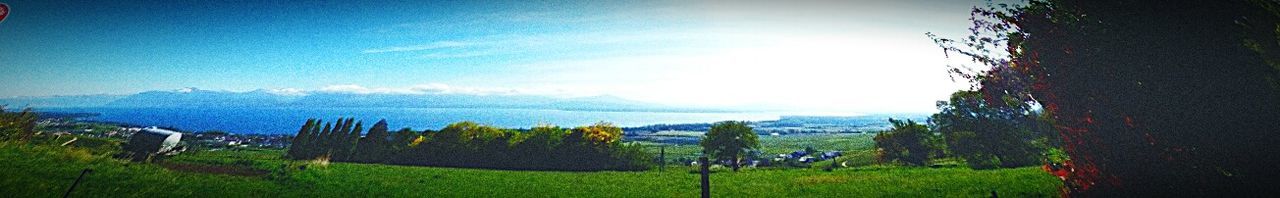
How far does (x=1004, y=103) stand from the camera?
26.7 ft

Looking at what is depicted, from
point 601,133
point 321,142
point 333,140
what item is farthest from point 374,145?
point 601,133

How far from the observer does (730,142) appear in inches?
710

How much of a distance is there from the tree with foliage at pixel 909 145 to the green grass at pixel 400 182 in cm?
947

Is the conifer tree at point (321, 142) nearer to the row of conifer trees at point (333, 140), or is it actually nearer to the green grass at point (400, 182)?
the row of conifer trees at point (333, 140)

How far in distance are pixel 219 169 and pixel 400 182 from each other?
359cm

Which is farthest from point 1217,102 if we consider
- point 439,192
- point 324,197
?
point 324,197

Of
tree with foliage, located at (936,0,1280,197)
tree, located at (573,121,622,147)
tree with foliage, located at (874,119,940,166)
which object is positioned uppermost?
tree with foliage, located at (936,0,1280,197)

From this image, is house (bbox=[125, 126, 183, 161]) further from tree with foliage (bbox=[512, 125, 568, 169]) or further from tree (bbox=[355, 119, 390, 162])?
tree with foliage (bbox=[512, 125, 568, 169])

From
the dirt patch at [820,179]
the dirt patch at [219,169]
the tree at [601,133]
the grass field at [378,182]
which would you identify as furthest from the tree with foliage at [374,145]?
the dirt patch at [820,179]

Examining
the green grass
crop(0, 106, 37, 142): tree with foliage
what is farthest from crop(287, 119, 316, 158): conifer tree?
crop(0, 106, 37, 142): tree with foliage

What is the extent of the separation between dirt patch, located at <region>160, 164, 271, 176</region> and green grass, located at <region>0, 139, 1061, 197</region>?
176mm

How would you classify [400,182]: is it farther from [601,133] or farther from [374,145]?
[601,133]

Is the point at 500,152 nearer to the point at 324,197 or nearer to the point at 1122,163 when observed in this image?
the point at 324,197

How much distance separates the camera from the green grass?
8.12m
